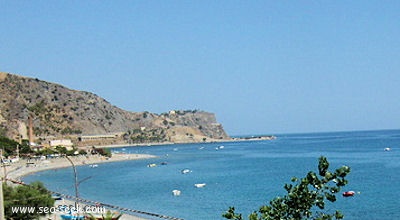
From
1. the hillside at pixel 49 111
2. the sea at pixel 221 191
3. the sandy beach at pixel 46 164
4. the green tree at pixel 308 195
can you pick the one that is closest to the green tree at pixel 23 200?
the sea at pixel 221 191

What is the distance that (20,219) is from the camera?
23.3m

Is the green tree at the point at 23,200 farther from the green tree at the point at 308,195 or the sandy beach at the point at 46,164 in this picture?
the sandy beach at the point at 46,164

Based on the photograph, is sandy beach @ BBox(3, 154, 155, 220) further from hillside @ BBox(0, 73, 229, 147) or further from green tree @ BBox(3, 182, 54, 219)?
hillside @ BBox(0, 73, 229, 147)

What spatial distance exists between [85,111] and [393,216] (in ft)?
512

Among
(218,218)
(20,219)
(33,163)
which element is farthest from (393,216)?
(33,163)

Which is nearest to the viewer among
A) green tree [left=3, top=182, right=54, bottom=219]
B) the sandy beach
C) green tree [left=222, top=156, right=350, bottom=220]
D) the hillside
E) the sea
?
green tree [left=222, top=156, right=350, bottom=220]

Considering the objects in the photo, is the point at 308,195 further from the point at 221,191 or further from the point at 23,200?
the point at 221,191

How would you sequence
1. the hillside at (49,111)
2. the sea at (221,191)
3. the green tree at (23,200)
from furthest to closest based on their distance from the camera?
the hillside at (49,111) < the sea at (221,191) < the green tree at (23,200)

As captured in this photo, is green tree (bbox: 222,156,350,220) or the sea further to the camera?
the sea

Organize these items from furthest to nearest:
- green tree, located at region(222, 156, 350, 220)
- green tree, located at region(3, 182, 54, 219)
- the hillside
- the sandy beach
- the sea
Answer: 1. the hillside
2. the sandy beach
3. the sea
4. green tree, located at region(3, 182, 54, 219)
5. green tree, located at region(222, 156, 350, 220)

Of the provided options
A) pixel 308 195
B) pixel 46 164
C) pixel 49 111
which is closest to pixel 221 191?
pixel 308 195

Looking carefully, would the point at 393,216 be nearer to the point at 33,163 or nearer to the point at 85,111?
the point at 33,163

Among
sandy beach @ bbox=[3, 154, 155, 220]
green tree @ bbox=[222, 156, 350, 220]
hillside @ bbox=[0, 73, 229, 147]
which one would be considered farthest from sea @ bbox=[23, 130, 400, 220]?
hillside @ bbox=[0, 73, 229, 147]

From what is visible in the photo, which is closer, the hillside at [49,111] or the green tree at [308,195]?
the green tree at [308,195]
